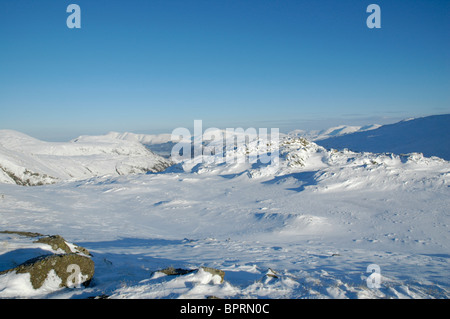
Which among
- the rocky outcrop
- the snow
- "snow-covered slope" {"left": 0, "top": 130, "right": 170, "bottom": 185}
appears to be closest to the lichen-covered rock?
the rocky outcrop

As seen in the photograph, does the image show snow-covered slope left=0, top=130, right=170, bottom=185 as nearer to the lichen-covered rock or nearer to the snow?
the snow

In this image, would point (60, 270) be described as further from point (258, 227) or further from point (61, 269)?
point (258, 227)

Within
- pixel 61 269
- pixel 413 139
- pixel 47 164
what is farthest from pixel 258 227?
pixel 47 164

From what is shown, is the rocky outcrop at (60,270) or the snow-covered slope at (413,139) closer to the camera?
the rocky outcrop at (60,270)

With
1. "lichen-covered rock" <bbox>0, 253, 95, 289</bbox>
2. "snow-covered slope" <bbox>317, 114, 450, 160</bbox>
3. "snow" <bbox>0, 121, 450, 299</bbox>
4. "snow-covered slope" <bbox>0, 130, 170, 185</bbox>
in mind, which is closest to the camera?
"lichen-covered rock" <bbox>0, 253, 95, 289</bbox>

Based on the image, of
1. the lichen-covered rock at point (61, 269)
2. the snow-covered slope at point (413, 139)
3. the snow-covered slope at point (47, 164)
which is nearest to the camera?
the lichen-covered rock at point (61, 269)

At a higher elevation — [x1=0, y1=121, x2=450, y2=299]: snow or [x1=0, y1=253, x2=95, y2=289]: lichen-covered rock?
[x1=0, y1=253, x2=95, y2=289]: lichen-covered rock

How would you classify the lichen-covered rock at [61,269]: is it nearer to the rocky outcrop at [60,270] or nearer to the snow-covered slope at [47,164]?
the rocky outcrop at [60,270]

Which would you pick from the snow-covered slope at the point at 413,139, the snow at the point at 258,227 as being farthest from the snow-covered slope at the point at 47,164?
the snow-covered slope at the point at 413,139
